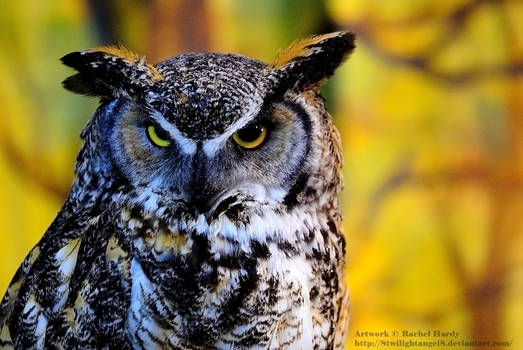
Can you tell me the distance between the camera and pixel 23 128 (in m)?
1.31

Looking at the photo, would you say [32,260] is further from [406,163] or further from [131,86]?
[406,163]

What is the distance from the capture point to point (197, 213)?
0.79m

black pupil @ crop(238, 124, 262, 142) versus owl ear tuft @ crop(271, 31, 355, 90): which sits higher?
owl ear tuft @ crop(271, 31, 355, 90)

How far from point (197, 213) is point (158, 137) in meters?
0.12

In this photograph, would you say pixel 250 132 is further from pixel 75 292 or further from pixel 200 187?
pixel 75 292

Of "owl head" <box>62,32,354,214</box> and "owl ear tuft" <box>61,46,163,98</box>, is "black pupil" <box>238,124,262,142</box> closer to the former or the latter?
"owl head" <box>62,32,354,214</box>

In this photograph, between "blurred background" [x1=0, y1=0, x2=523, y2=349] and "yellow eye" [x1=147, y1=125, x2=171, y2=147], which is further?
"blurred background" [x1=0, y1=0, x2=523, y2=349]

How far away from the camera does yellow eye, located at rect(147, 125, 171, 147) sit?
2.45 ft

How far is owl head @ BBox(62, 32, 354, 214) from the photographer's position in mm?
711

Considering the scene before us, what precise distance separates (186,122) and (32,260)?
426 millimetres

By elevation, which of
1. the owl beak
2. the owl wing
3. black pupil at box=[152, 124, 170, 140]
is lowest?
the owl wing

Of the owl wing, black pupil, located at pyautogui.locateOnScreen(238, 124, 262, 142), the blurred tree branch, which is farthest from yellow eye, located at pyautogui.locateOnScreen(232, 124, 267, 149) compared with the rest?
the blurred tree branch

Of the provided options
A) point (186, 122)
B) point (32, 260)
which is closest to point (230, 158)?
point (186, 122)

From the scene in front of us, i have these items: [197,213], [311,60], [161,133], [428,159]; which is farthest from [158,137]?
[428,159]
